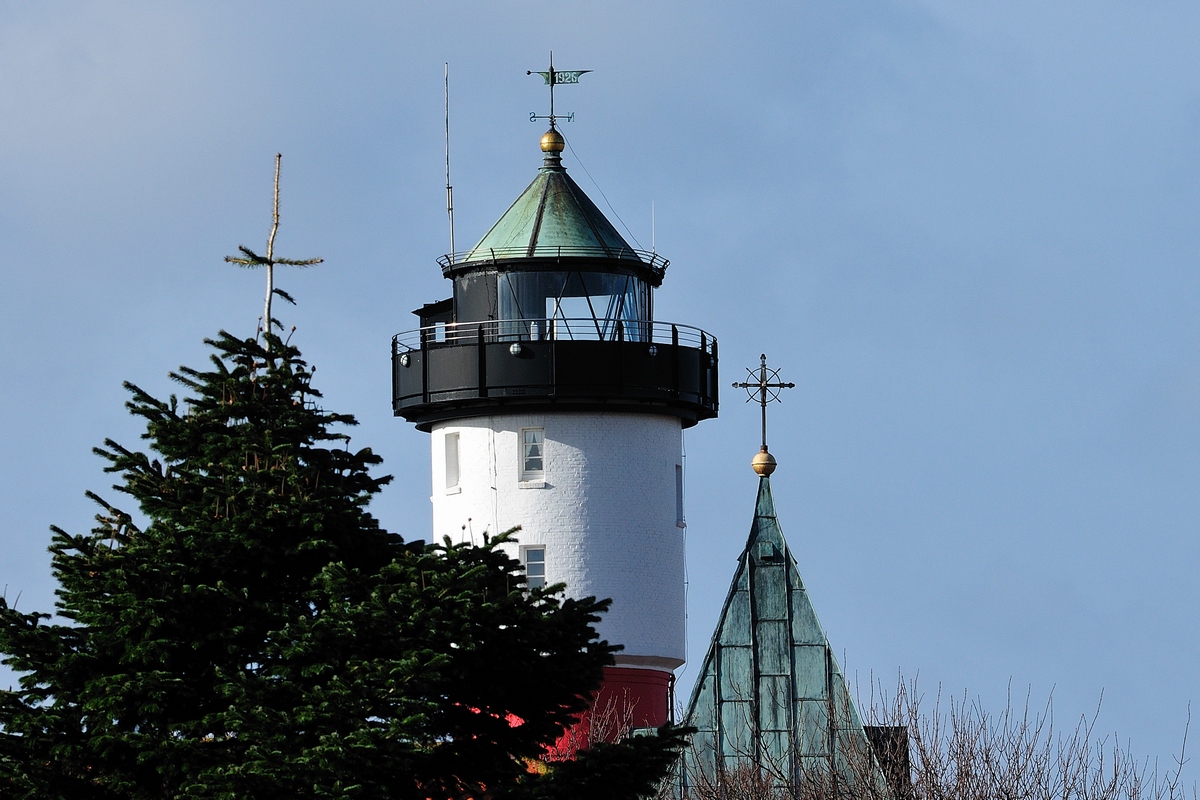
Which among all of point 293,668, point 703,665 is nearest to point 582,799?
point 293,668

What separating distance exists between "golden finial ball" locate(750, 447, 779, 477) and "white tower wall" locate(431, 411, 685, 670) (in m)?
2.34

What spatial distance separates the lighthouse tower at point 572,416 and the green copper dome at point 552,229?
42 millimetres

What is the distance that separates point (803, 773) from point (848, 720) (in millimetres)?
2172

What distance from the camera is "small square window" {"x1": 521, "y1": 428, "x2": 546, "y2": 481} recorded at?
51594 mm

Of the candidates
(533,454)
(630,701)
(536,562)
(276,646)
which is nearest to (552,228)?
(533,454)

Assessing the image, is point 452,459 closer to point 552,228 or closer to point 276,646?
point 552,228

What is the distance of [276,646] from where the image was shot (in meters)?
27.1

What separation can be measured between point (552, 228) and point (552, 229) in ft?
0.12

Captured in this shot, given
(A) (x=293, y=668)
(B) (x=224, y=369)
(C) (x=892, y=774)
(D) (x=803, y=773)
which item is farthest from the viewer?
(D) (x=803, y=773)

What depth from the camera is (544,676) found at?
28.4 metres

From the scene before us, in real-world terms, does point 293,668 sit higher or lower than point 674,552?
lower

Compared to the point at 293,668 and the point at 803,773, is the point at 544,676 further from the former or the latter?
the point at 803,773

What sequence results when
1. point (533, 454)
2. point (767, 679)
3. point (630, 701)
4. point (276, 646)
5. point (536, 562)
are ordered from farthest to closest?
point (533, 454) → point (536, 562) → point (630, 701) → point (767, 679) → point (276, 646)

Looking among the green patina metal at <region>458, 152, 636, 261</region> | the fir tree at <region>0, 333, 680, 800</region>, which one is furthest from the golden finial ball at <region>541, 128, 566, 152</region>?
the fir tree at <region>0, 333, 680, 800</region>
